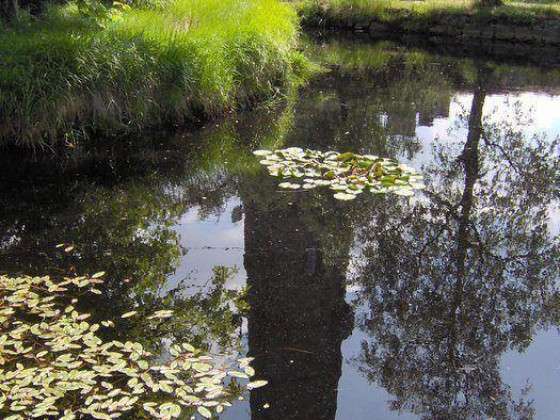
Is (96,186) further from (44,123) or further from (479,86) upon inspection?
(479,86)

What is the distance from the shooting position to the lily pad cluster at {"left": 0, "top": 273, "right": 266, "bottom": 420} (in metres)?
2.86

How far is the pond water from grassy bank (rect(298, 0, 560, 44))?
808 cm

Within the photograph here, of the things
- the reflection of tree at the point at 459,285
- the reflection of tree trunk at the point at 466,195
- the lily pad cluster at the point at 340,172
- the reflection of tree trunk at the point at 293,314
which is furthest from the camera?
the lily pad cluster at the point at 340,172

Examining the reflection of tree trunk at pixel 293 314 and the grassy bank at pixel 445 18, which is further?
the grassy bank at pixel 445 18

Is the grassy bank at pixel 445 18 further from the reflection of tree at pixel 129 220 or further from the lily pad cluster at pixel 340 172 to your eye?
the lily pad cluster at pixel 340 172

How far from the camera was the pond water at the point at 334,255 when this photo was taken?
3.27 meters

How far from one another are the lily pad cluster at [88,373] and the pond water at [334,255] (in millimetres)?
179

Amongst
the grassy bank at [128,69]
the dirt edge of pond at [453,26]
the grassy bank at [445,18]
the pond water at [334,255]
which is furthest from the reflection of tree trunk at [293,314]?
the grassy bank at [445,18]

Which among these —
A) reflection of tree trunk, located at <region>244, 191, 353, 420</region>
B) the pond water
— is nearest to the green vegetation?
the pond water

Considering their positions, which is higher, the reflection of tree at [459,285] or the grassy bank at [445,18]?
the grassy bank at [445,18]

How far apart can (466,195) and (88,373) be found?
13.5ft

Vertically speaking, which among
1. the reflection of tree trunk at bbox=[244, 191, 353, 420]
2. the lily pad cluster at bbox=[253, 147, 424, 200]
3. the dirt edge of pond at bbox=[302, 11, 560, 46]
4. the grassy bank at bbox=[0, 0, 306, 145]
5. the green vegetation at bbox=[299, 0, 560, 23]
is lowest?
the reflection of tree trunk at bbox=[244, 191, 353, 420]

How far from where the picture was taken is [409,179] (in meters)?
5.96

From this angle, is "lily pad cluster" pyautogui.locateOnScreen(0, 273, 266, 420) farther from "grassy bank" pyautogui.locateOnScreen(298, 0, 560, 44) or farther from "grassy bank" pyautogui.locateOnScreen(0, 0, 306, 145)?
"grassy bank" pyautogui.locateOnScreen(298, 0, 560, 44)
